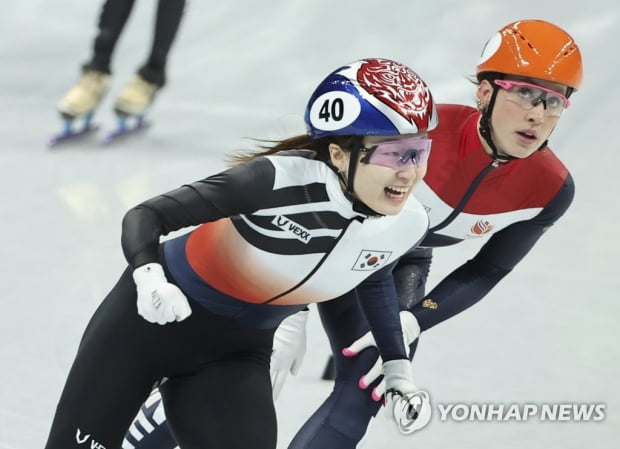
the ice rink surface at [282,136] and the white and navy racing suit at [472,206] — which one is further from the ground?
the white and navy racing suit at [472,206]

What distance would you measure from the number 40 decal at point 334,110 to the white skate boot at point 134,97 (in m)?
4.94

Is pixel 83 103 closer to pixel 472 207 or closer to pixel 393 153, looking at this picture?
pixel 472 207

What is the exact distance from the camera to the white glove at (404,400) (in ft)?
10.4

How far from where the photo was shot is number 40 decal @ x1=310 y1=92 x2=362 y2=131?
288 cm

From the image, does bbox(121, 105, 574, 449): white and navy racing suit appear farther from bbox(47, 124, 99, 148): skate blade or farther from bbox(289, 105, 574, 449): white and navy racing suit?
bbox(47, 124, 99, 148): skate blade

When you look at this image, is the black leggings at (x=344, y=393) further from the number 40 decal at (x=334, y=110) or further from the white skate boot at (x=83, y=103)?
the white skate boot at (x=83, y=103)

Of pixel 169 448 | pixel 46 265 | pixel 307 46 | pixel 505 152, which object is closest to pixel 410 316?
pixel 505 152

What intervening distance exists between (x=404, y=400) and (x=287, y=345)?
0.73 m

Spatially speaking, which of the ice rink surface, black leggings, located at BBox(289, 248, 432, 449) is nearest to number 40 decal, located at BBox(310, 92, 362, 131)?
black leggings, located at BBox(289, 248, 432, 449)

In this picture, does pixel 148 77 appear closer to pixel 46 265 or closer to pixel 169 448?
pixel 46 265

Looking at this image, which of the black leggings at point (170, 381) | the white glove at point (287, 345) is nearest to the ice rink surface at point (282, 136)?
the white glove at point (287, 345)

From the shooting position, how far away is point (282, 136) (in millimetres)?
6234

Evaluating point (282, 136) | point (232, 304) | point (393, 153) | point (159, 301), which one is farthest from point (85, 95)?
point (159, 301)

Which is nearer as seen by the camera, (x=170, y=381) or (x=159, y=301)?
(x=159, y=301)
